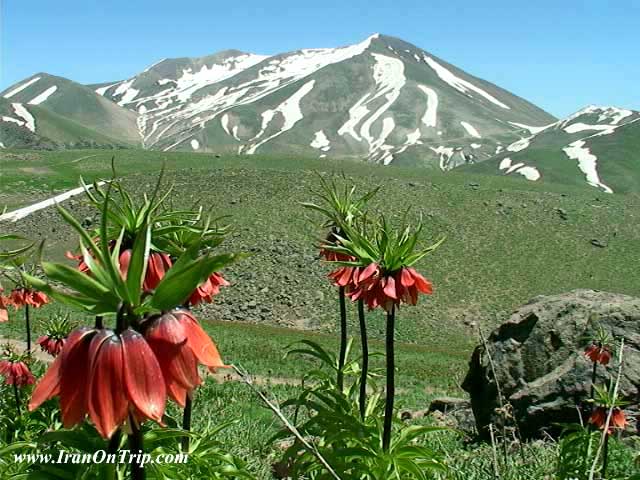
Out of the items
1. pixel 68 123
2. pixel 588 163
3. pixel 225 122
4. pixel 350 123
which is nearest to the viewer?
pixel 588 163

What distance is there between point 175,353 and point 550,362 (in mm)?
8438

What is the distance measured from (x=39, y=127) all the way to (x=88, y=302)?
484ft

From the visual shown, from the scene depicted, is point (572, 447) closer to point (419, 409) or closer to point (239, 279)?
point (419, 409)

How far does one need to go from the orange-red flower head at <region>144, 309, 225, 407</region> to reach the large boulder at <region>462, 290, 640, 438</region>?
682cm

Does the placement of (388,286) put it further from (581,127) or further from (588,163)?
(581,127)

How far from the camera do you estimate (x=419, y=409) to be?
585 inches

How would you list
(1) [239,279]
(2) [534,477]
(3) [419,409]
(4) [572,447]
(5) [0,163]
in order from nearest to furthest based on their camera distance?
(2) [534,477]
(4) [572,447]
(3) [419,409]
(1) [239,279]
(5) [0,163]

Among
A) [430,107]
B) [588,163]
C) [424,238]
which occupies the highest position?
[430,107]

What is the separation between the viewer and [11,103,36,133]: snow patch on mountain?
135000 millimetres

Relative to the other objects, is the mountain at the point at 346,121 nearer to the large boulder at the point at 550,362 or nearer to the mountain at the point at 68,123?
the mountain at the point at 68,123

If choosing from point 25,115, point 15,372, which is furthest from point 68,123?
point 15,372

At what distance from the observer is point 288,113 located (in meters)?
173

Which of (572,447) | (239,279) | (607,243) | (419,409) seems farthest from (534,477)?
(607,243)

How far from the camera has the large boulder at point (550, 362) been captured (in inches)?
334
